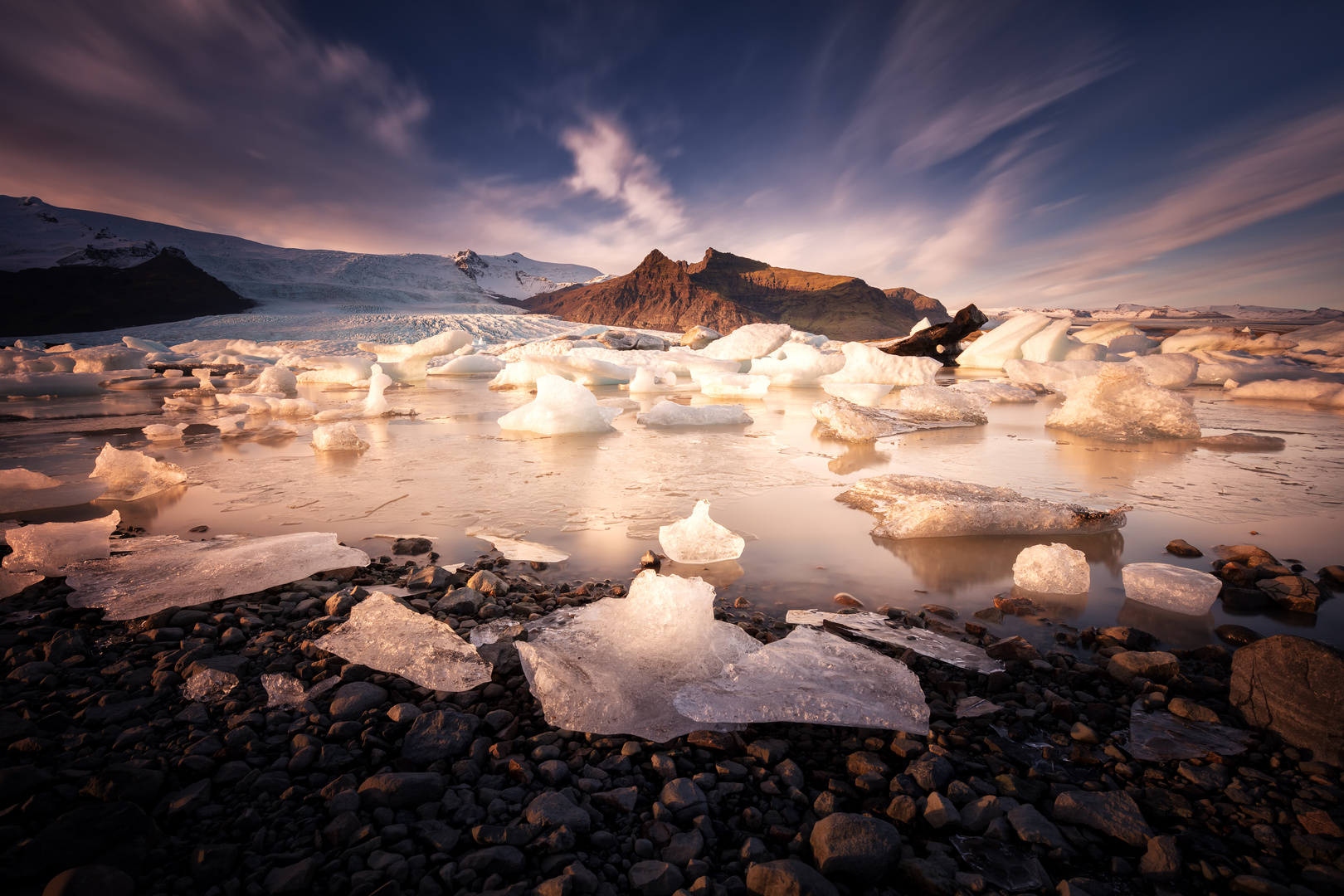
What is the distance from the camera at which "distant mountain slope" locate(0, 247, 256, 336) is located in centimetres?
3067

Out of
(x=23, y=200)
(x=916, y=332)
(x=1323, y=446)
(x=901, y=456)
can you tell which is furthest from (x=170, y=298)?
(x=1323, y=446)

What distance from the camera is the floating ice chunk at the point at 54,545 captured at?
203cm

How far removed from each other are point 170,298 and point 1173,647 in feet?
157

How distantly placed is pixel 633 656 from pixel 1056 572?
162 cm

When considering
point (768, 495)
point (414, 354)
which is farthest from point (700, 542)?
point (414, 354)

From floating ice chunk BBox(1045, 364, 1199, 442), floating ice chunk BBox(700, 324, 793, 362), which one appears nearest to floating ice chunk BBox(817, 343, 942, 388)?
floating ice chunk BBox(1045, 364, 1199, 442)

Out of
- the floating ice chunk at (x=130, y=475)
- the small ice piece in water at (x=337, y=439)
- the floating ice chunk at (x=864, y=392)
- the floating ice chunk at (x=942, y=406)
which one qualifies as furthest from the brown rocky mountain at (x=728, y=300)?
the floating ice chunk at (x=130, y=475)

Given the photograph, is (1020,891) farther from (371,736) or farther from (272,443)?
(272,443)

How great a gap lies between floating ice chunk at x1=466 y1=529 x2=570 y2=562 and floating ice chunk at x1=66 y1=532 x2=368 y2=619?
20.8 inches

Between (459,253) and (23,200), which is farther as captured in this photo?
(459,253)

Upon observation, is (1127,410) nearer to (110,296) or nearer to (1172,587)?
(1172,587)

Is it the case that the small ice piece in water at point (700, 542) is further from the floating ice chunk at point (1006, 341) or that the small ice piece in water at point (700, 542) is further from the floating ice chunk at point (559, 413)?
the floating ice chunk at point (1006, 341)

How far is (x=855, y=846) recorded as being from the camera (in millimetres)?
886

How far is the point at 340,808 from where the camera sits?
3.19ft
